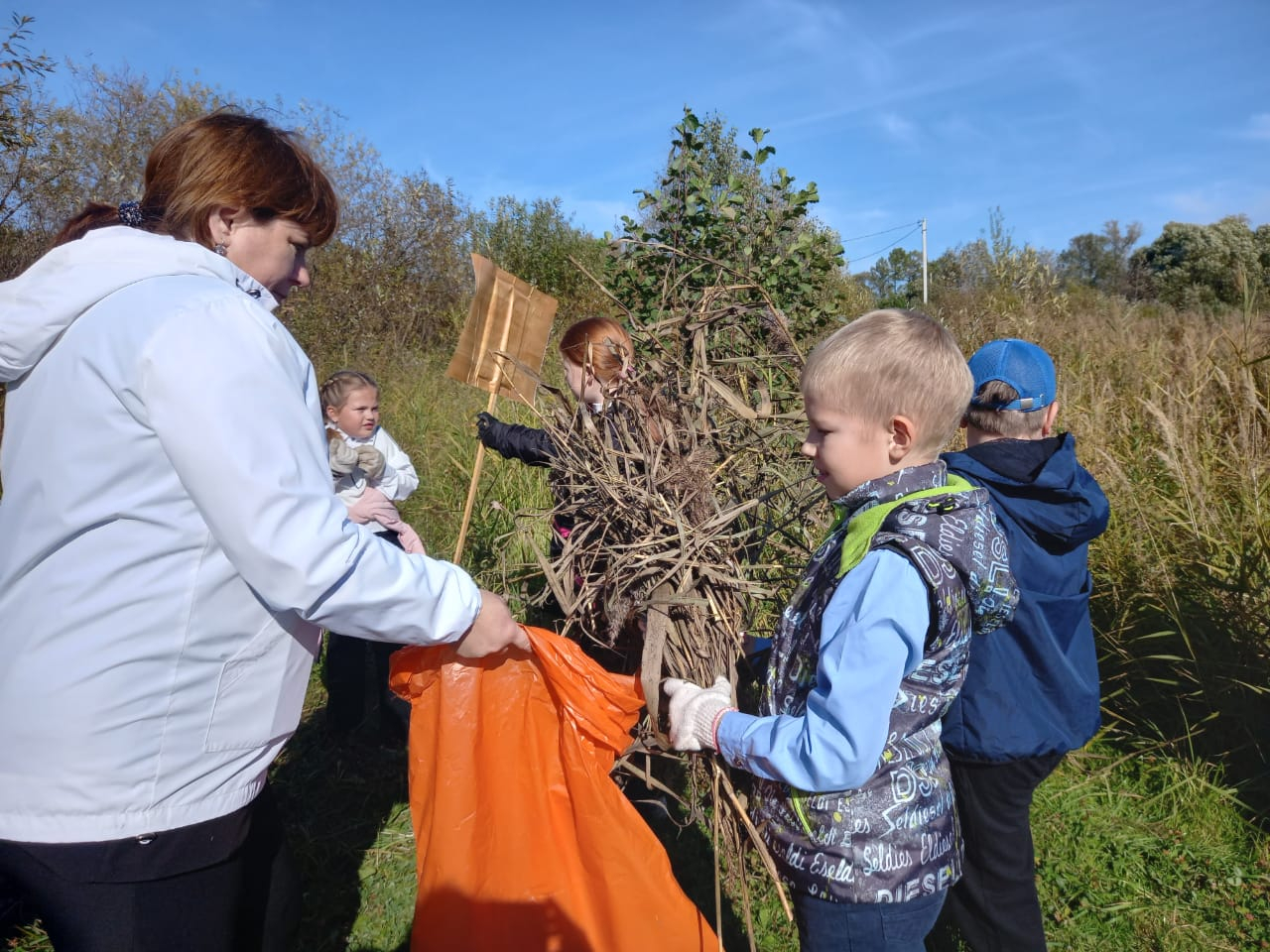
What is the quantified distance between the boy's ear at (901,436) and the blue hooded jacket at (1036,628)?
2.10ft

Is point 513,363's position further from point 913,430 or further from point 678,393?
point 913,430

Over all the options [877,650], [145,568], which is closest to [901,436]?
[877,650]

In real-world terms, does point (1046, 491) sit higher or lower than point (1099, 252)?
lower

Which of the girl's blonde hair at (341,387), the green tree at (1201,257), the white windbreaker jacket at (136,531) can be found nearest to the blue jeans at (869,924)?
the white windbreaker jacket at (136,531)

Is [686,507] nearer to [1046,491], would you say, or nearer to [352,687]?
[1046,491]

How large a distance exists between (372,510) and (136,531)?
6.50ft

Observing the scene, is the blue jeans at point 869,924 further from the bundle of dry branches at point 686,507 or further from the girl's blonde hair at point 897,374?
the girl's blonde hair at point 897,374

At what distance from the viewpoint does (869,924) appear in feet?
4.61

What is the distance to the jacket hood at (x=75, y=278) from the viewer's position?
122cm

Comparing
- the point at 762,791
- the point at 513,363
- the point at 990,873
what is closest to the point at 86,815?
the point at 762,791

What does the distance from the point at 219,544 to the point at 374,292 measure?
10568 mm

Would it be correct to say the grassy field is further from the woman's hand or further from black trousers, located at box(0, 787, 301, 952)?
black trousers, located at box(0, 787, 301, 952)

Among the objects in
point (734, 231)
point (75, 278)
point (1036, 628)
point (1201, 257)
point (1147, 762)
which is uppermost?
point (1201, 257)

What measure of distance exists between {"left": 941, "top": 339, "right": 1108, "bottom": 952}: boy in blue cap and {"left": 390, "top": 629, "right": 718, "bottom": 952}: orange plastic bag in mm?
719
